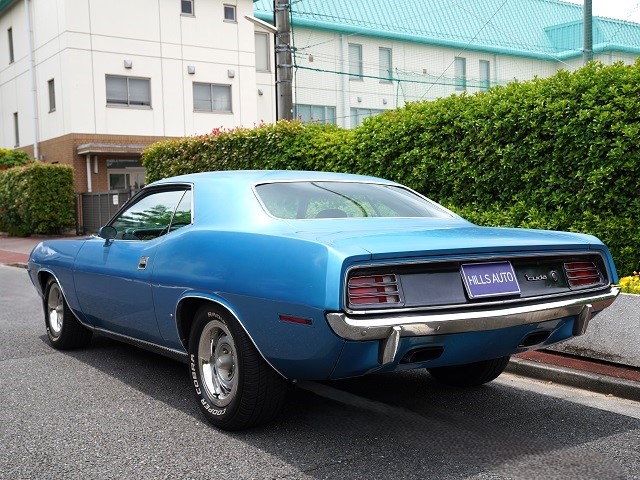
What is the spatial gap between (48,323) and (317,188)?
3270mm

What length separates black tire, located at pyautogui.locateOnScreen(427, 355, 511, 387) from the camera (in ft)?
17.3

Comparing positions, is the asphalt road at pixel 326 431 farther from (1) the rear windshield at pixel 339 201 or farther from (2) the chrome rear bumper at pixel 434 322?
(1) the rear windshield at pixel 339 201

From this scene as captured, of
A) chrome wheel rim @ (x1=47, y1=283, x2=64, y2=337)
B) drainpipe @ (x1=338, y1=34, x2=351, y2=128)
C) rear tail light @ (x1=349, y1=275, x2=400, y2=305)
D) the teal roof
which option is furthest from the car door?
drainpipe @ (x1=338, y1=34, x2=351, y2=128)

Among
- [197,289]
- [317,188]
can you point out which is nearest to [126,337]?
[197,289]

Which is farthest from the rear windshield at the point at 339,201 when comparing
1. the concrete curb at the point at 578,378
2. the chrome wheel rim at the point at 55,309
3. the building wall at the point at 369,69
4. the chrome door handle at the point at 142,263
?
the building wall at the point at 369,69

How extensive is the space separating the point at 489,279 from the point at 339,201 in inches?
52.7

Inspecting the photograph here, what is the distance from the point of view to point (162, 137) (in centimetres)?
2802

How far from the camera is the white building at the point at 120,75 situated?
26.2 m

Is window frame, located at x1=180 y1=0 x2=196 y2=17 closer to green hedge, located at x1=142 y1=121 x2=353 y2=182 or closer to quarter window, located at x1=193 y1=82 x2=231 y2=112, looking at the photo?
quarter window, located at x1=193 y1=82 x2=231 y2=112

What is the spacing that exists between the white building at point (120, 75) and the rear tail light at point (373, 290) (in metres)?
23.2

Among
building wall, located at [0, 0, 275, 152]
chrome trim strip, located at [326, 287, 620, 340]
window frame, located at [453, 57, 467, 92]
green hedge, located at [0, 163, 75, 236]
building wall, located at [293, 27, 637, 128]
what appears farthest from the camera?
window frame, located at [453, 57, 467, 92]

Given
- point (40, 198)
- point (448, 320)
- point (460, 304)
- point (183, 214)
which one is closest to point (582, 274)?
point (460, 304)

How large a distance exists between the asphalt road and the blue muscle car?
0.29 metres

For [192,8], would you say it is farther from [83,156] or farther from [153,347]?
[153,347]
